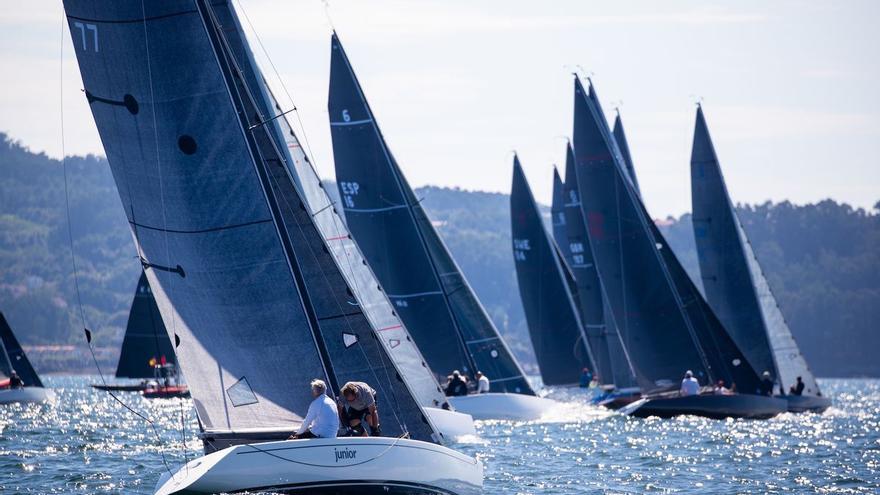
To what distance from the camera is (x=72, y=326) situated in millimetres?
190250

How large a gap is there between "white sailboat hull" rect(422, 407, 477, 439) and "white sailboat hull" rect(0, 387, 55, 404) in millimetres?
20093

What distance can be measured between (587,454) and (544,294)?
19.3 metres

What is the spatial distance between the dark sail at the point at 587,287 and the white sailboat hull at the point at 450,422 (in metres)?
17.8

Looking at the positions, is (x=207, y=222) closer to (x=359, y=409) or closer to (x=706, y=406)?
(x=359, y=409)

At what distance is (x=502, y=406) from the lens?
31.7 m

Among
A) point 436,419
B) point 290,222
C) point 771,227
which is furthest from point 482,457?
point 771,227

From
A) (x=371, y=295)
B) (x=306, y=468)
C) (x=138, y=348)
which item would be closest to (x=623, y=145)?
(x=138, y=348)

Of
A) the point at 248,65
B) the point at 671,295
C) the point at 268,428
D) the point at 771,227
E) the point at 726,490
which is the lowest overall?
the point at 726,490

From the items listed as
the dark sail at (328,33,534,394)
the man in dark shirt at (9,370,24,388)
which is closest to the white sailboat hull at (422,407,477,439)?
the dark sail at (328,33,534,394)

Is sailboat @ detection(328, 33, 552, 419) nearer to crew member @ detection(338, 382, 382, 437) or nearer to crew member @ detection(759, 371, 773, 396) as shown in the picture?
crew member @ detection(759, 371, 773, 396)

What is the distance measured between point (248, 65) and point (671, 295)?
509 inches

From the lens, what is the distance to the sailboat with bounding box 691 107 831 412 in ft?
125

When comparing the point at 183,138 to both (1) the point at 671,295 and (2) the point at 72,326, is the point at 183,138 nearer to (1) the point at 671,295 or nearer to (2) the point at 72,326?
(1) the point at 671,295

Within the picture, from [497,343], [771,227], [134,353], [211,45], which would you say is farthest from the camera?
[771,227]
